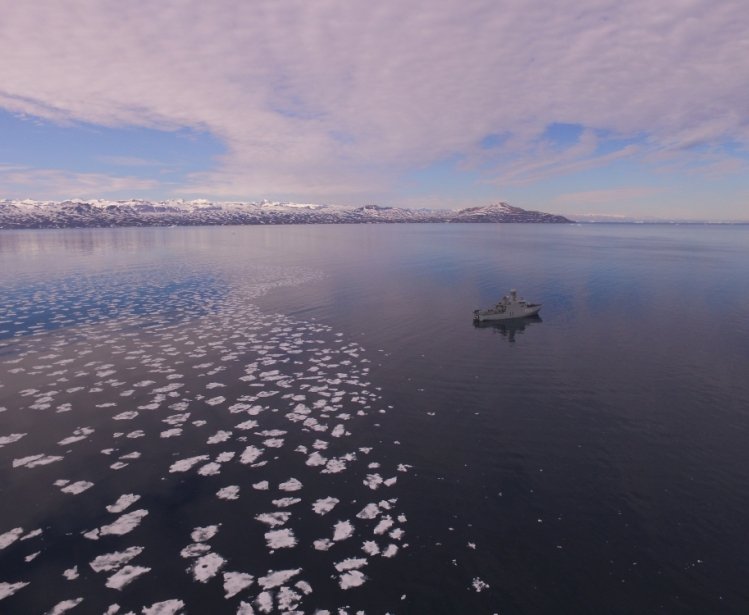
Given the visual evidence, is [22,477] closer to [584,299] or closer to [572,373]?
[572,373]

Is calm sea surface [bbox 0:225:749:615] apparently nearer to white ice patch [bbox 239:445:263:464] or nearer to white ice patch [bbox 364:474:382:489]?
white ice patch [bbox 239:445:263:464]

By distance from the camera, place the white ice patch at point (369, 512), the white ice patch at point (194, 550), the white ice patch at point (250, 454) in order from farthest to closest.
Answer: the white ice patch at point (250, 454)
the white ice patch at point (369, 512)
the white ice patch at point (194, 550)

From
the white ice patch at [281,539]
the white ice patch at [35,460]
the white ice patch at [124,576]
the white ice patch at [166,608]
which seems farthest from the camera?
the white ice patch at [35,460]

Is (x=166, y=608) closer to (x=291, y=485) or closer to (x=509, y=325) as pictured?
(x=291, y=485)

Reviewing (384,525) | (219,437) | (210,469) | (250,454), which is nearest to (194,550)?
(210,469)

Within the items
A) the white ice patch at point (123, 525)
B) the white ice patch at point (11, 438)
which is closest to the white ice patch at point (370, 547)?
the white ice patch at point (123, 525)

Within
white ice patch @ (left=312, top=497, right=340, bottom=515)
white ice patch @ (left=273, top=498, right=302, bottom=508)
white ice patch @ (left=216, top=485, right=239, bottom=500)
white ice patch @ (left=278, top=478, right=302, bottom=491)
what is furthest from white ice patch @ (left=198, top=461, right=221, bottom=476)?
white ice patch @ (left=312, top=497, right=340, bottom=515)

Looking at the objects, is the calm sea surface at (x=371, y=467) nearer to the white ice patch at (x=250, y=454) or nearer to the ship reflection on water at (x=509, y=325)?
the white ice patch at (x=250, y=454)
